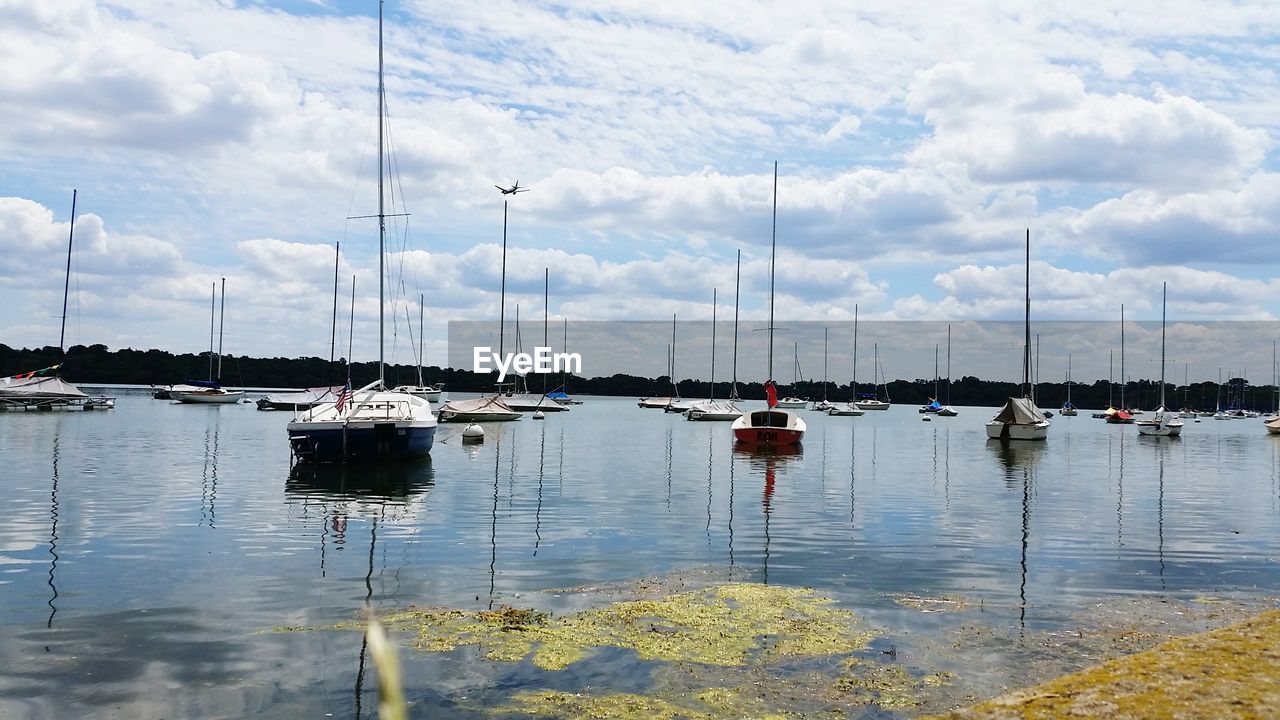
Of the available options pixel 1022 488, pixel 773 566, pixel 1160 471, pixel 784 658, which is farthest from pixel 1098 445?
pixel 784 658

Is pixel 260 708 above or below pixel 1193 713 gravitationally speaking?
below

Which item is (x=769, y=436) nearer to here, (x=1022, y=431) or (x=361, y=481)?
(x=1022, y=431)

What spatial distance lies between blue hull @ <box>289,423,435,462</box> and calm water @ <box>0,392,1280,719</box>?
1.70 meters

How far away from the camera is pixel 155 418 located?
95688mm

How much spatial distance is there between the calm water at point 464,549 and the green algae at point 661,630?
0.70 meters

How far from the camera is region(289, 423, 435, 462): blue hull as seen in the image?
44188 millimetres

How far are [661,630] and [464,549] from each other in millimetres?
9563

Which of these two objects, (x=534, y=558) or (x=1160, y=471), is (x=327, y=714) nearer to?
(x=534, y=558)

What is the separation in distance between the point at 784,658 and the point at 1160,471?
4845 cm

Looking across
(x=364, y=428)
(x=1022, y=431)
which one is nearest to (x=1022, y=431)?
(x=1022, y=431)

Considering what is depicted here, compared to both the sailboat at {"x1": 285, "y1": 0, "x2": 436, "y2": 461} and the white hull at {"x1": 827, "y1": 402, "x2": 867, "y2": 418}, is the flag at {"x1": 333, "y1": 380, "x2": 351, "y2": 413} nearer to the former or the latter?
the sailboat at {"x1": 285, "y1": 0, "x2": 436, "y2": 461}

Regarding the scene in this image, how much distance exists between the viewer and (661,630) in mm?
14875

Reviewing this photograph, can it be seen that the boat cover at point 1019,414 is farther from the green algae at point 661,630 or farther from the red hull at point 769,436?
the green algae at point 661,630

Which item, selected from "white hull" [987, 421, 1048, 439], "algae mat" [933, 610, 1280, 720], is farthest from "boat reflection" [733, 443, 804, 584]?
"white hull" [987, 421, 1048, 439]
